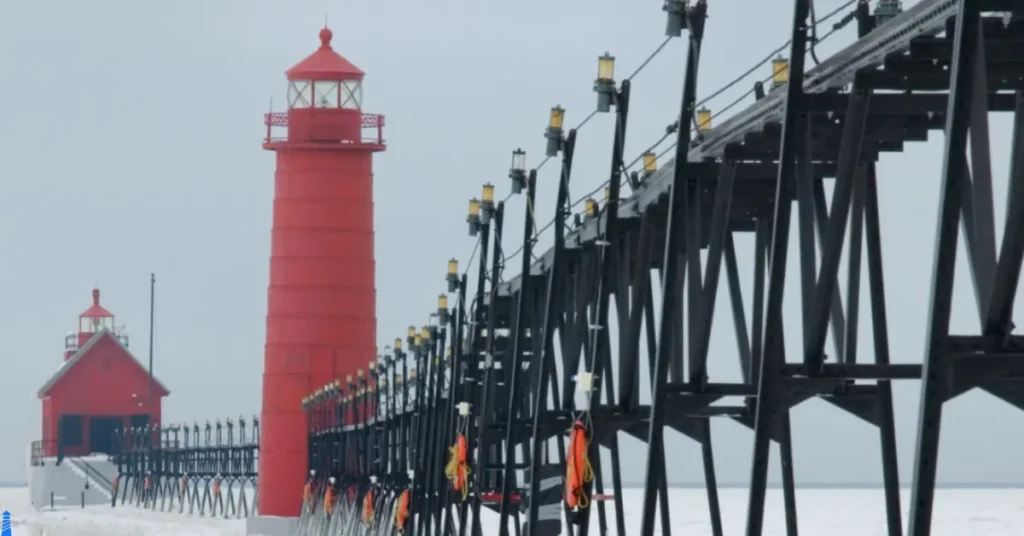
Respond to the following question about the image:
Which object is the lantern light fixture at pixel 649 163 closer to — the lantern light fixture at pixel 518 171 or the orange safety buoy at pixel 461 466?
the lantern light fixture at pixel 518 171

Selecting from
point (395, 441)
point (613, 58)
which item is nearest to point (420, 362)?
point (395, 441)

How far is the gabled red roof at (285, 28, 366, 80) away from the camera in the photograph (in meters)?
76.1

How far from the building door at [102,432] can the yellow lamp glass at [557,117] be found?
309 feet

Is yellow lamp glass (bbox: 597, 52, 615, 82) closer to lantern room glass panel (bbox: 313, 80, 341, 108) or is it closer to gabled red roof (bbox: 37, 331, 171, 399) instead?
lantern room glass panel (bbox: 313, 80, 341, 108)

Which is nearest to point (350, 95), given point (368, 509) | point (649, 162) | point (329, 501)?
point (329, 501)

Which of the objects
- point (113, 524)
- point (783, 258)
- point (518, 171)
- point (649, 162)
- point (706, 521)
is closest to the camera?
point (783, 258)

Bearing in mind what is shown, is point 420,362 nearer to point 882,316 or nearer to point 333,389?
point 333,389

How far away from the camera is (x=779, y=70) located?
2222 centimetres

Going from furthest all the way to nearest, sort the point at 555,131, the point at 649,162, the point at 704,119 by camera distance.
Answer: the point at 555,131, the point at 649,162, the point at 704,119

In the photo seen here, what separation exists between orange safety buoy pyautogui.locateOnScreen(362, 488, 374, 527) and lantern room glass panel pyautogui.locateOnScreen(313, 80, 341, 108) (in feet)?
64.8

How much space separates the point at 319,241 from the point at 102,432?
51.2 metres

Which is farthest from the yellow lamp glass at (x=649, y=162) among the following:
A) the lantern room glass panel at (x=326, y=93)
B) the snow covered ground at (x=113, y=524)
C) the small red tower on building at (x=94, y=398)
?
the small red tower on building at (x=94, y=398)

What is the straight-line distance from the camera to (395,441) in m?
57.7

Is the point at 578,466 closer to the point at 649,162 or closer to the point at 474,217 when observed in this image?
the point at 649,162
